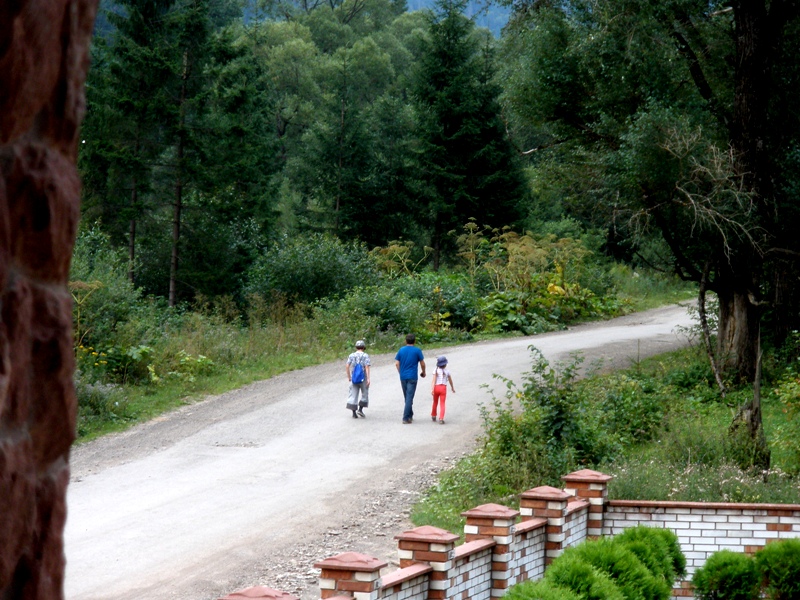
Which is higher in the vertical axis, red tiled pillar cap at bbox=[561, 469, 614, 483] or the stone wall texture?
the stone wall texture

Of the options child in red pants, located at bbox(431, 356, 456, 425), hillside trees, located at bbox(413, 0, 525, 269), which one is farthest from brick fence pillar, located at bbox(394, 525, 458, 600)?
hillside trees, located at bbox(413, 0, 525, 269)

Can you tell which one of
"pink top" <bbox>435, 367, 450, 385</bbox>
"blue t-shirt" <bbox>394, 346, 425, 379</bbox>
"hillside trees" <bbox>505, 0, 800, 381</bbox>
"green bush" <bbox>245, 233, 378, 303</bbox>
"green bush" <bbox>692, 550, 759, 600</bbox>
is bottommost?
"green bush" <bbox>692, 550, 759, 600</bbox>

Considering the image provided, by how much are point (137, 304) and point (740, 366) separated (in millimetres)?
12897

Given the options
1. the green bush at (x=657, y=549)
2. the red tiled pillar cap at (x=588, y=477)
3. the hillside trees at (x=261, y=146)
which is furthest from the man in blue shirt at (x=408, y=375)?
the hillside trees at (x=261, y=146)

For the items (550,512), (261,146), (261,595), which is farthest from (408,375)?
(261,146)

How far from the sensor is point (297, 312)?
26828 millimetres

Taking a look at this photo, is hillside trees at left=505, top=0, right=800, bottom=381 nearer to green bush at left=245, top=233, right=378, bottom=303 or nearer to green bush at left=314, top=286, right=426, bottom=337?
green bush at left=314, top=286, right=426, bottom=337

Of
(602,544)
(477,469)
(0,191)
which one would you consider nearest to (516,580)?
(602,544)

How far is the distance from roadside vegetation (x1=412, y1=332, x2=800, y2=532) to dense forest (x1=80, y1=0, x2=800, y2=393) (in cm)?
297

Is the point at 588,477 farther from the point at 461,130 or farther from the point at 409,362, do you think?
the point at 461,130

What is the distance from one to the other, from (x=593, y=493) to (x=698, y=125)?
37.6 ft

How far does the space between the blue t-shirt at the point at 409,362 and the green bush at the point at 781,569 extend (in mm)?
8606

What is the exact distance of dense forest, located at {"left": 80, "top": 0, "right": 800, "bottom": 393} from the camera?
19.1 meters

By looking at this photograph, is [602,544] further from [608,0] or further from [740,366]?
[608,0]
